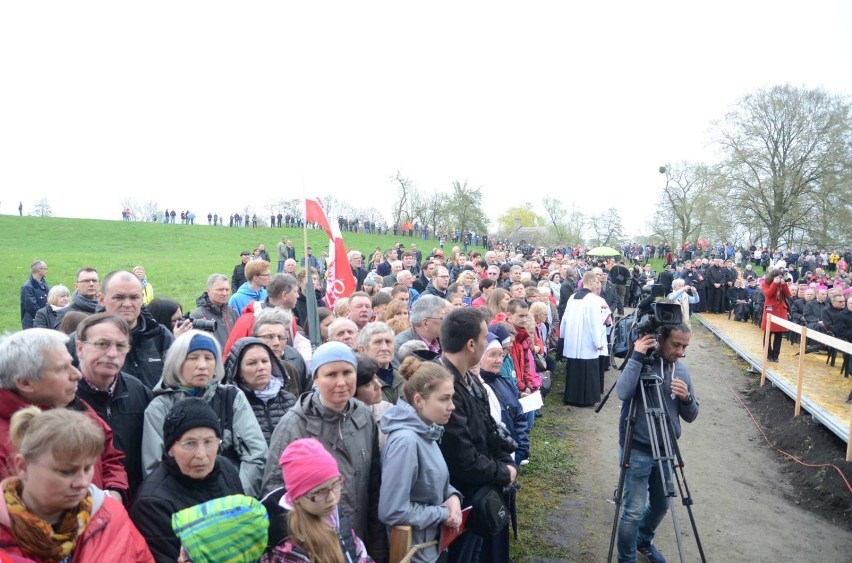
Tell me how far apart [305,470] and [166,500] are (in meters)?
0.66

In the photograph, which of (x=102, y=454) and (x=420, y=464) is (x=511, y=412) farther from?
(x=102, y=454)

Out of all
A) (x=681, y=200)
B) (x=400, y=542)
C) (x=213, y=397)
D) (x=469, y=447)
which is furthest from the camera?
(x=681, y=200)

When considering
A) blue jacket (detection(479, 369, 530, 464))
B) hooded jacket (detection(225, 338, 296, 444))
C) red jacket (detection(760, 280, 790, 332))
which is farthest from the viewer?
→ red jacket (detection(760, 280, 790, 332))

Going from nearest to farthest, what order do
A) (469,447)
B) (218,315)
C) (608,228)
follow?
1. (469,447)
2. (218,315)
3. (608,228)

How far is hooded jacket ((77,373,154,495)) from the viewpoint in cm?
303

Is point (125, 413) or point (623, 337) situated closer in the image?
point (125, 413)

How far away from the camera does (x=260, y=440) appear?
3.28m

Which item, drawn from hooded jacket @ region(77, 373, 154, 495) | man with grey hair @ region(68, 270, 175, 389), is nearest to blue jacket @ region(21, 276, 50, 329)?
man with grey hair @ region(68, 270, 175, 389)

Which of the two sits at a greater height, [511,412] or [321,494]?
[321,494]

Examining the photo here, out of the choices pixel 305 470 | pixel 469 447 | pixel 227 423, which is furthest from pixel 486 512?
pixel 227 423

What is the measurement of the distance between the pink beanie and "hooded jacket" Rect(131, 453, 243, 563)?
0.42 m

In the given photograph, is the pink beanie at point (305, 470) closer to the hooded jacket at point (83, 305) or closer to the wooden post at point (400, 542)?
the wooden post at point (400, 542)

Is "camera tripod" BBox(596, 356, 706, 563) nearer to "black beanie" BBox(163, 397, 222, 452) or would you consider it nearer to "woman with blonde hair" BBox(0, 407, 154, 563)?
"black beanie" BBox(163, 397, 222, 452)

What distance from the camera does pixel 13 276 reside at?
70.7 feet
